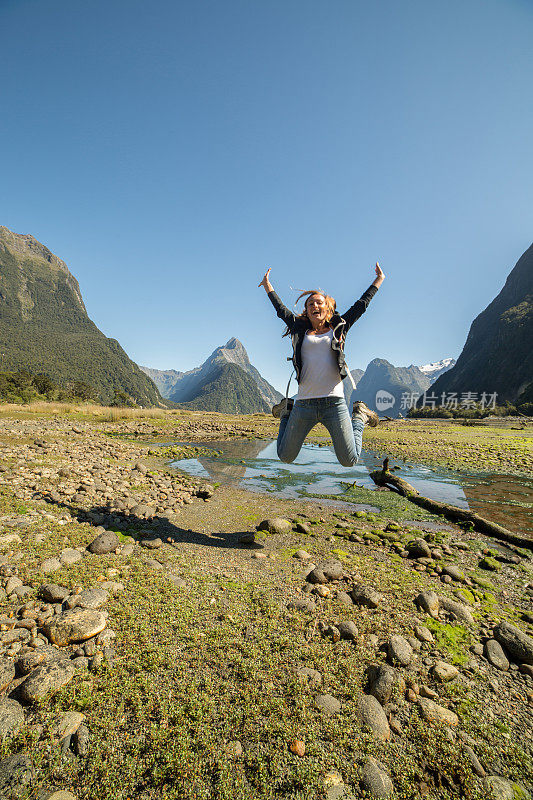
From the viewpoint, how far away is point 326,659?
3.34m

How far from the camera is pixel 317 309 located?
6191 millimetres

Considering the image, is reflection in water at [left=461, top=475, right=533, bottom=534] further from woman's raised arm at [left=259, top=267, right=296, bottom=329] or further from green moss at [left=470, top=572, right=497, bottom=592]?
woman's raised arm at [left=259, top=267, right=296, bottom=329]

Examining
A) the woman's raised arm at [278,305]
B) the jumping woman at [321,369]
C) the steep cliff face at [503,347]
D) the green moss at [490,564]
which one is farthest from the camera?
the steep cliff face at [503,347]

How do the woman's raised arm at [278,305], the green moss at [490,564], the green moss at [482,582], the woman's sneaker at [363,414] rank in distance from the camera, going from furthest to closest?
the woman's sneaker at [363,414] < the woman's raised arm at [278,305] < the green moss at [490,564] < the green moss at [482,582]

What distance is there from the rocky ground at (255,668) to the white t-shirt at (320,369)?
3.07 metres

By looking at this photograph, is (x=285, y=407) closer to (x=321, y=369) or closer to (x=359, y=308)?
(x=321, y=369)

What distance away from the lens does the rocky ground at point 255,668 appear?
2256 mm

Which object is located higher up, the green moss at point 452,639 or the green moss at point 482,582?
the green moss at point 452,639

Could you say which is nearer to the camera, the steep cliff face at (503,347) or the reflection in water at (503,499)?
the reflection in water at (503,499)

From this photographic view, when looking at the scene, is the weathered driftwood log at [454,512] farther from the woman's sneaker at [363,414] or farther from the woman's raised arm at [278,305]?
the woman's raised arm at [278,305]

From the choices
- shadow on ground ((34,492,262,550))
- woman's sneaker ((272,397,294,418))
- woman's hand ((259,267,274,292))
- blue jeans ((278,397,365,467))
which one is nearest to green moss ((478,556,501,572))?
blue jeans ((278,397,365,467))

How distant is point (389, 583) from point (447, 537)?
323 centimetres

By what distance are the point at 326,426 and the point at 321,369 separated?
3.79ft

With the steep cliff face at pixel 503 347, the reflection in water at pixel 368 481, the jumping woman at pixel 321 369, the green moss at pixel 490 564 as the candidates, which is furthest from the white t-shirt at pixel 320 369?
the steep cliff face at pixel 503 347
